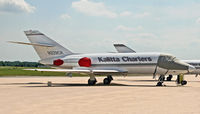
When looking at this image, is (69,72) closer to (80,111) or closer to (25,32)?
(25,32)

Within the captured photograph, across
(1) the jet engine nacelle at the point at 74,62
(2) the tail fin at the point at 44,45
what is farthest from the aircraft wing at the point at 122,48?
(2) the tail fin at the point at 44,45

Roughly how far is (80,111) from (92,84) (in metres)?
18.3

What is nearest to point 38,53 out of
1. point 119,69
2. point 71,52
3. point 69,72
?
point 71,52

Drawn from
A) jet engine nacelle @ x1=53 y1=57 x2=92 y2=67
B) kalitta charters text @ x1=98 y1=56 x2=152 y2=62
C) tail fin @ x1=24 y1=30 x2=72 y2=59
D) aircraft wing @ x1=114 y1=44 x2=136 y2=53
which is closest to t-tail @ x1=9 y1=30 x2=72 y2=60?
tail fin @ x1=24 y1=30 x2=72 y2=59

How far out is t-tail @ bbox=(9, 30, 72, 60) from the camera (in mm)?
31781

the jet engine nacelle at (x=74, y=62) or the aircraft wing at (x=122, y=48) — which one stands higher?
the aircraft wing at (x=122, y=48)

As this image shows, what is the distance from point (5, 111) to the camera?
36.3 ft

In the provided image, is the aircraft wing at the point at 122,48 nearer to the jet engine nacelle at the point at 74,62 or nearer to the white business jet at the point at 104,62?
the white business jet at the point at 104,62

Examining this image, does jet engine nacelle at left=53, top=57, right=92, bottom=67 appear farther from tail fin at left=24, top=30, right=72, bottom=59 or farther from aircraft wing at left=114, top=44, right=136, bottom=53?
aircraft wing at left=114, top=44, right=136, bottom=53

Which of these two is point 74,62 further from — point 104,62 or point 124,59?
point 124,59

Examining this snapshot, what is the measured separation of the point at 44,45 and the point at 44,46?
5.5 inches

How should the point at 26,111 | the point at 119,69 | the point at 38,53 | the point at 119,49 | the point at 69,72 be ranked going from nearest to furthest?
the point at 26,111, the point at 69,72, the point at 119,69, the point at 38,53, the point at 119,49

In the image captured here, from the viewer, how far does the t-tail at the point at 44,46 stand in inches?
1251

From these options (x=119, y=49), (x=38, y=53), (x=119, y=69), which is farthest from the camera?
(x=119, y=49)
